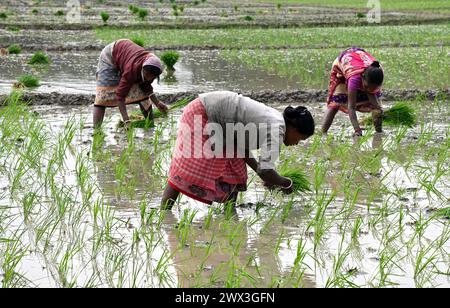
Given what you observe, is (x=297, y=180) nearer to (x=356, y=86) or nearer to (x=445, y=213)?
(x=445, y=213)

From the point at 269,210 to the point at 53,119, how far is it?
342 cm

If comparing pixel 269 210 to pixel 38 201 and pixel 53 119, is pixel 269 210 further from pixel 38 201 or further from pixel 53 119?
pixel 53 119

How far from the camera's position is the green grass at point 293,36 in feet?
49.0

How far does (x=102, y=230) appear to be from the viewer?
3.76m

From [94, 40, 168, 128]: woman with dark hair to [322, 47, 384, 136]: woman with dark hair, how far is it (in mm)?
1549

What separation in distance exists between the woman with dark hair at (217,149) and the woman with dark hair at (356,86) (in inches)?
85.8

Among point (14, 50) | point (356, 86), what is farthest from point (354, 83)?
point (14, 50)

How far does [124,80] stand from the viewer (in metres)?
6.19

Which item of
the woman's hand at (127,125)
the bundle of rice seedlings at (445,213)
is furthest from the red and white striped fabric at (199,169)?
the woman's hand at (127,125)

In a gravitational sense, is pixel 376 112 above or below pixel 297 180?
below

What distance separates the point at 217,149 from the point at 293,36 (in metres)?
12.9

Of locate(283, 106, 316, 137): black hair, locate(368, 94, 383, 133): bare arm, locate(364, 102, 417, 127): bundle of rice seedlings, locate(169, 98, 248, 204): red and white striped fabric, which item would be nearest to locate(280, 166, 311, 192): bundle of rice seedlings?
locate(169, 98, 248, 204): red and white striped fabric

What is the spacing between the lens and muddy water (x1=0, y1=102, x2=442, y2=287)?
11.3ft
